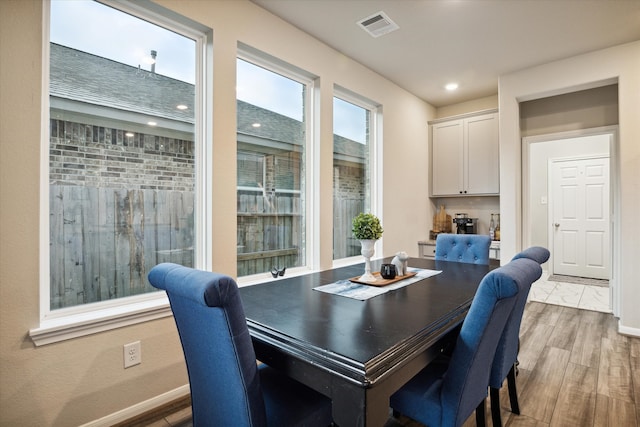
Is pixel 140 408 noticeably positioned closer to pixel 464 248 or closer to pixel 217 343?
pixel 217 343

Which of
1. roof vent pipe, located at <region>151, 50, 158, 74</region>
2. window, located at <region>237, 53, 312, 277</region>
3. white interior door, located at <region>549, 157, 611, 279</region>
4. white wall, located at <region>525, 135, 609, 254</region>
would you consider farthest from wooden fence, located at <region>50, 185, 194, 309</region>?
white interior door, located at <region>549, 157, 611, 279</region>

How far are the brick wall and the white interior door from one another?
6.01 meters

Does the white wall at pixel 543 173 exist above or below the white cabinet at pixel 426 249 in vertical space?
above

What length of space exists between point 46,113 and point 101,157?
0.32 m

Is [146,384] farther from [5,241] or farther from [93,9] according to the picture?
[93,9]

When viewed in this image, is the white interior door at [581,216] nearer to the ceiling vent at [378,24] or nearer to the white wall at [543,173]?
the white wall at [543,173]

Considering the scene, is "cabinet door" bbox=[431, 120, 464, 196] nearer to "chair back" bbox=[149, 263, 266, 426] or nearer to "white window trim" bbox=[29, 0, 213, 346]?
"white window trim" bbox=[29, 0, 213, 346]

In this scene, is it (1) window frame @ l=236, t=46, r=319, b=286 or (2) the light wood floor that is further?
(1) window frame @ l=236, t=46, r=319, b=286

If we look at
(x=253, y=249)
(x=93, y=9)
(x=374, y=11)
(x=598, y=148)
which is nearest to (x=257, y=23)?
(x=374, y=11)

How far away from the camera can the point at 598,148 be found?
17.5ft

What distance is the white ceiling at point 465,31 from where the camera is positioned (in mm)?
2525

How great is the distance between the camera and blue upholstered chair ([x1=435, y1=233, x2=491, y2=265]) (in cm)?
267

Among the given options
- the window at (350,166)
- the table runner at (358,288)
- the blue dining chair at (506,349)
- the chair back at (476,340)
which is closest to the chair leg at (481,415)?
the blue dining chair at (506,349)

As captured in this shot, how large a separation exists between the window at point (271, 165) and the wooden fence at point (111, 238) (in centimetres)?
50
